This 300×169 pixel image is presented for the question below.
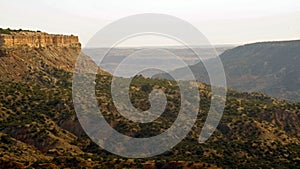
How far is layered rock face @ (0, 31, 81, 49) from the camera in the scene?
109519 millimetres

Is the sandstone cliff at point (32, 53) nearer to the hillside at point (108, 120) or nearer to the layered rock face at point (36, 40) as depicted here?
the layered rock face at point (36, 40)

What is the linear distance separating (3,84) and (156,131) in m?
34.6

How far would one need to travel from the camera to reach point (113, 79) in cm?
12012

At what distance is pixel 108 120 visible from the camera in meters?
89.9

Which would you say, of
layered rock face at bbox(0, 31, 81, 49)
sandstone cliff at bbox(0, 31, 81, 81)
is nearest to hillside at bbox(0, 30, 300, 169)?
Answer: sandstone cliff at bbox(0, 31, 81, 81)

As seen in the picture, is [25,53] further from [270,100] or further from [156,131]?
[270,100]

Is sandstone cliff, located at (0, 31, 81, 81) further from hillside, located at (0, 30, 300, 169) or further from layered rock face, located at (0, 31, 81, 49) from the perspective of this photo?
hillside, located at (0, 30, 300, 169)

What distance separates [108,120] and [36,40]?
43680 millimetres

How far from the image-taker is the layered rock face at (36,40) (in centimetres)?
10952

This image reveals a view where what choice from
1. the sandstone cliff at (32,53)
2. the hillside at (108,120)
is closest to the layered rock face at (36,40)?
the sandstone cliff at (32,53)

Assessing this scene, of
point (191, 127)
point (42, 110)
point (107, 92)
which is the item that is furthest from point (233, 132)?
point (42, 110)

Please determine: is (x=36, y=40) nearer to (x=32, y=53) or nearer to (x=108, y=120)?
(x=32, y=53)

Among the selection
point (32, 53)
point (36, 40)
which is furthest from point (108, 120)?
point (36, 40)

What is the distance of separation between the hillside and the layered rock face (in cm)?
A: 125
